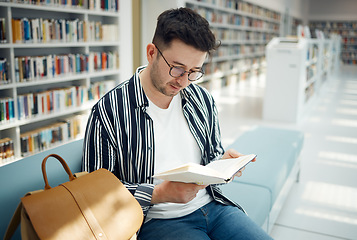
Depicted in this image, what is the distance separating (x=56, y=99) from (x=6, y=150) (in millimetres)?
825

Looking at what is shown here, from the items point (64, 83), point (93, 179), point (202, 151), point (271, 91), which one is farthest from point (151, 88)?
point (271, 91)

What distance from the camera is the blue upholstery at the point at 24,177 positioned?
1152 millimetres

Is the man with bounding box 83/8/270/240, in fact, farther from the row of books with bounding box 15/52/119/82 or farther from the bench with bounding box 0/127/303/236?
the row of books with bounding box 15/52/119/82

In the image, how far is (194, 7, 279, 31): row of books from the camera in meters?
7.38

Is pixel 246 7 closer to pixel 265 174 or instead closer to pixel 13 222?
pixel 265 174

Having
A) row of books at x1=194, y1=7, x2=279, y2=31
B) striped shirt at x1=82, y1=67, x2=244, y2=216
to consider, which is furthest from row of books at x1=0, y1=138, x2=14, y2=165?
row of books at x1=194, y1=7, x2=279, y2=31

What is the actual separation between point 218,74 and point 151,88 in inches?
280

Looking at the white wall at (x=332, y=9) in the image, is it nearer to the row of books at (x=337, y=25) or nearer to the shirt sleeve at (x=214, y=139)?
the row of books at (x=337, y=25)

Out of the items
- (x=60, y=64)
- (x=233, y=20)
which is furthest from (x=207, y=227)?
(x=233, y=20)

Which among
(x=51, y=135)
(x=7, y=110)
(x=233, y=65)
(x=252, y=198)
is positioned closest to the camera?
(x=252, y=198)

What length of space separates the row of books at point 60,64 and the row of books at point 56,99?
0.61 feet

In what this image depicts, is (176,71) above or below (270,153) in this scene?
above

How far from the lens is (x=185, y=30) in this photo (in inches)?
47.1

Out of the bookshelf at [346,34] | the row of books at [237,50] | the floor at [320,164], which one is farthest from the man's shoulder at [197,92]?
the bookshelf at [346,34]
